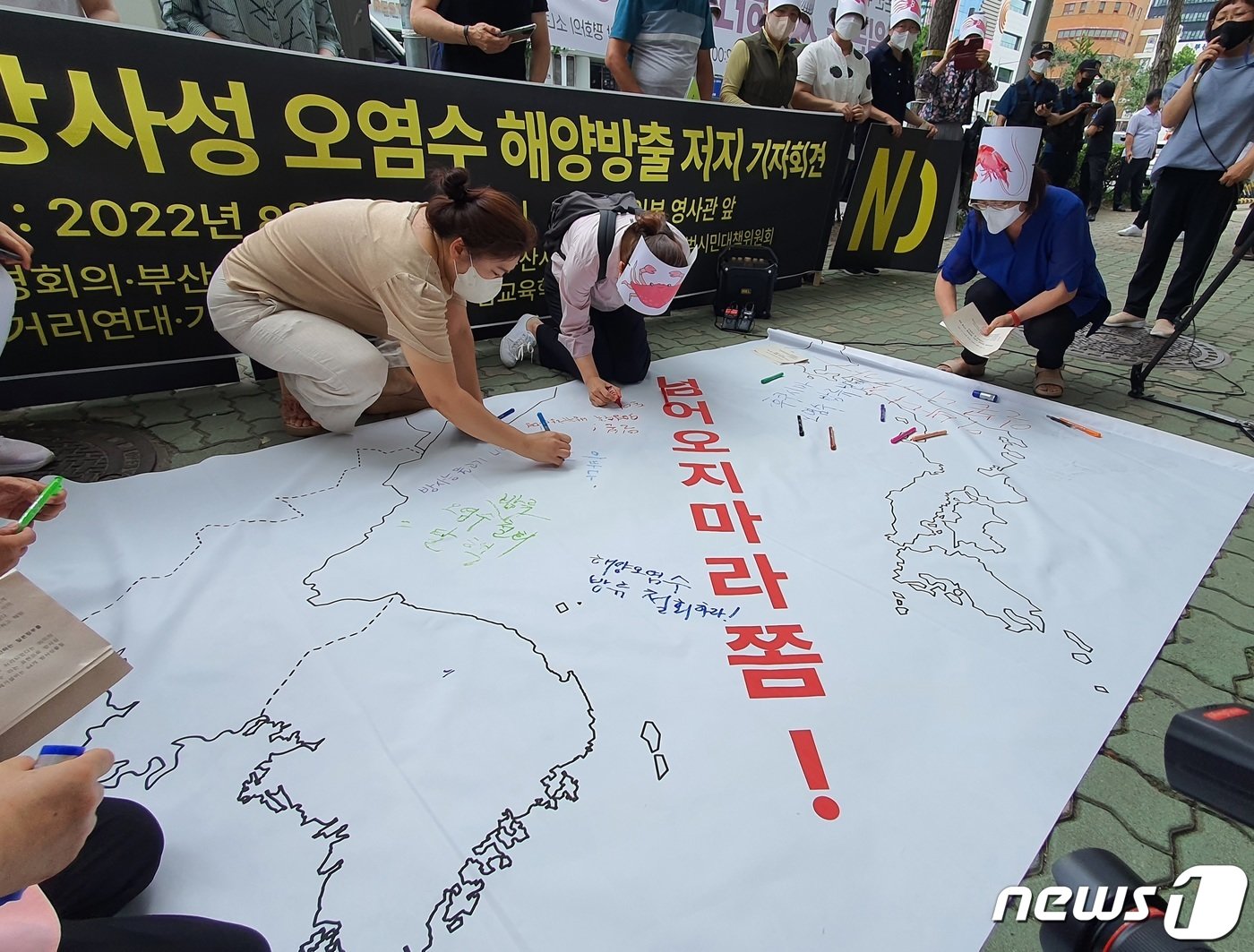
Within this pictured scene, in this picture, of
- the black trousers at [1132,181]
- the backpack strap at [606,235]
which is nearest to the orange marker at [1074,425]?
the backpack strap at [606,235]

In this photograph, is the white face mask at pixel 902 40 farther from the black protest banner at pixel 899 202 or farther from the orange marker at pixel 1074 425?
the orange marker at pixel 1074 425

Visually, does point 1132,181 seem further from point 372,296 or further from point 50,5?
point 50,5

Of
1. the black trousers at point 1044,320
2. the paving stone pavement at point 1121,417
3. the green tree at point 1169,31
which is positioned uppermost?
the green tree at point 1169,31

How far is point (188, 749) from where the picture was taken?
107 cm

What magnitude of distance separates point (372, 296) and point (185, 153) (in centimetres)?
78

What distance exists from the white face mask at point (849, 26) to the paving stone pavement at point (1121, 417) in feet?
4.52

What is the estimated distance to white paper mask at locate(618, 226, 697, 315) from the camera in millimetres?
1984

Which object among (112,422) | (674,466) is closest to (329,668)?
(674,466)

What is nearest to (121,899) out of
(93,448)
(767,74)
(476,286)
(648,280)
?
(476,286)

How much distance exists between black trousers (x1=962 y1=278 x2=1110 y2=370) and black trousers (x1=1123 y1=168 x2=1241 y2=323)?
0.98 metres

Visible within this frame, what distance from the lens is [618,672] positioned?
→ 125 centimetres

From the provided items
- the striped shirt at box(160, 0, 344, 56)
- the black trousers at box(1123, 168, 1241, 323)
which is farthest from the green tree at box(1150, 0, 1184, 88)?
the striped shirt at box(160, 0, 344, 56)

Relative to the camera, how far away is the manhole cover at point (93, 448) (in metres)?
1.79

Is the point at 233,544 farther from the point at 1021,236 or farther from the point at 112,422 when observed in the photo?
the point at 1021,236
